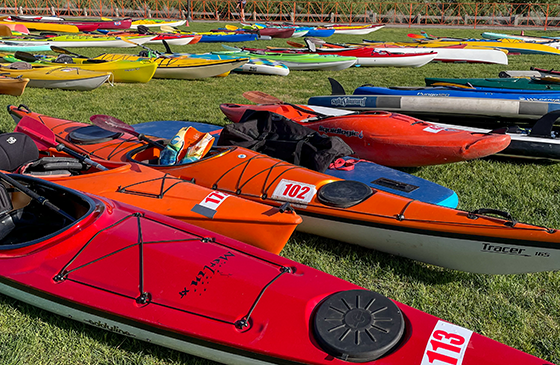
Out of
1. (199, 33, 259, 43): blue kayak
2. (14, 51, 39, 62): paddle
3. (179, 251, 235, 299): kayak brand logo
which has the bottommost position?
(179, 251, 235, 299): kayak brand logo

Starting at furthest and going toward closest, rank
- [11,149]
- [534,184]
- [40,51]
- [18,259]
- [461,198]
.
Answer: [40,51] → [534,184] → [461,198] → [11,149] → [18,259]

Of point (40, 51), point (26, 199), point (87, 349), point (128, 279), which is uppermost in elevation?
point (40, 51)

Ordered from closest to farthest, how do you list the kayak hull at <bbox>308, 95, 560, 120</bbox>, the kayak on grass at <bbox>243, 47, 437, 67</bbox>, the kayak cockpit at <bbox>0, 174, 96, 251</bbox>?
the kayak cockpit at <bbox>0, 174, 96, 251</bbox>, the kayak hull at <bbox>308, 95, 560, 120</bbox>, the kayak on grass at <bbox>243, 47, 437, 67</bbox>

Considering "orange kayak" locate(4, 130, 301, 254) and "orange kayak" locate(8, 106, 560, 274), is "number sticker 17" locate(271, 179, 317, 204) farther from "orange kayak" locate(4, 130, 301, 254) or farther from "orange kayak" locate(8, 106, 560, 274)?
"orange kayak" locate(4, 130, 301, 254)

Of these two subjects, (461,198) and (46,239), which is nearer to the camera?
(46,239)

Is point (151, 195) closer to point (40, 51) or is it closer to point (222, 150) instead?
point (222, 150)

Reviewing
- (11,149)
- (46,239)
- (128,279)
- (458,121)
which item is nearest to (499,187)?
(458,121)

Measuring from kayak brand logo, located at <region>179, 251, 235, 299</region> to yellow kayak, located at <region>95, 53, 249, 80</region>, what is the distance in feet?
24.6

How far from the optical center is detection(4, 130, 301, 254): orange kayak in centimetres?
310

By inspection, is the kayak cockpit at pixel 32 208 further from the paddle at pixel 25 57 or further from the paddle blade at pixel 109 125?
the paddle at pixel 25 57

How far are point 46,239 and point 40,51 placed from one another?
12.2 m

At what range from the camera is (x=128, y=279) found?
8.20ft

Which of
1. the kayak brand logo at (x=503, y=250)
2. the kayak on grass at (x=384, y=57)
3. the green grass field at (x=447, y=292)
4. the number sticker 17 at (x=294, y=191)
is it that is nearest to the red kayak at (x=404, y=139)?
the green grass field at (x=447, y=292)

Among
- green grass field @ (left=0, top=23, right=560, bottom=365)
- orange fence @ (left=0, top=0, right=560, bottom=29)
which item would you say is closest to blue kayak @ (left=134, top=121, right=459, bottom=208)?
green grass field @ (left=0, top=23, right=560, bottom=365)
